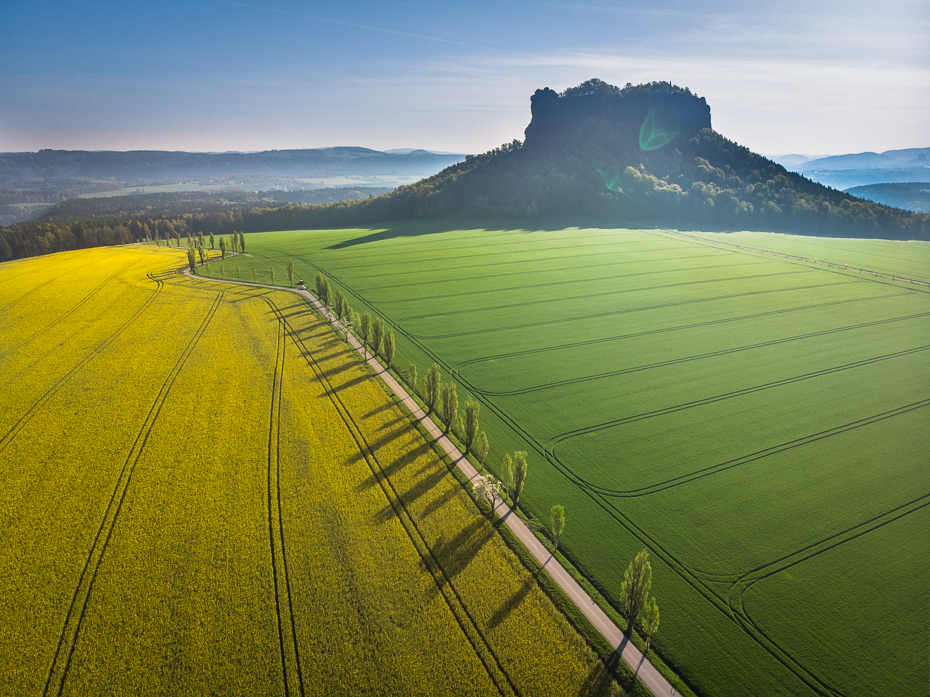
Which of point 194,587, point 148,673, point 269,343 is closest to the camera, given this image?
point 148,673

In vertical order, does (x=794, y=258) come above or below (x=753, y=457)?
above

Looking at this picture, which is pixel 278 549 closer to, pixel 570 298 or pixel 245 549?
pixel 245 549

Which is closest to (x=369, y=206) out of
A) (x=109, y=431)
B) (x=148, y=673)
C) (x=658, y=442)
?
(x=109, y=431)

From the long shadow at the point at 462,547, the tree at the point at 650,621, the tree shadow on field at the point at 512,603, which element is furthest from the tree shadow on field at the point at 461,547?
the tree at the point at 650,621

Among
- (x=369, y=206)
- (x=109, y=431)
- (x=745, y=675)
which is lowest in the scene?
(x=745, y=675)

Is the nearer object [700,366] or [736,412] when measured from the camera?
[736,412]

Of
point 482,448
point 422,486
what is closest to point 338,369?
point 422,486

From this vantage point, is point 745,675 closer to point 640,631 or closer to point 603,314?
point 640,631

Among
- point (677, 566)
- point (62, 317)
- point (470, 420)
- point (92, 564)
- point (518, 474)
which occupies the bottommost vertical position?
point (92, 564)
